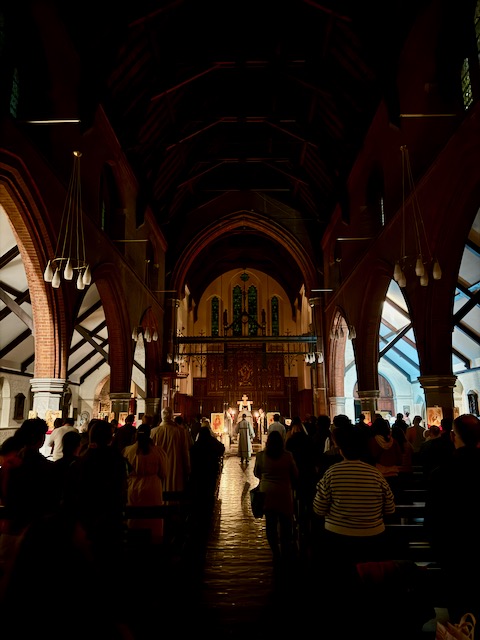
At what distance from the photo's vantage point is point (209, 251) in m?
27.7

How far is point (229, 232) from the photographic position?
22.6 m

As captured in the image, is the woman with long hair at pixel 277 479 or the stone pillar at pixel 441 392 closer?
the woman with long hair at pixel 277 479

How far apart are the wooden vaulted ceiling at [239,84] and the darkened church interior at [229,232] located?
0.07m

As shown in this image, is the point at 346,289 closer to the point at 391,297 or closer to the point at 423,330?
the point at 391,297

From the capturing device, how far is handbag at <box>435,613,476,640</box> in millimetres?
2125

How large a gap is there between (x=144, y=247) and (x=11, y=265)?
20.6ft

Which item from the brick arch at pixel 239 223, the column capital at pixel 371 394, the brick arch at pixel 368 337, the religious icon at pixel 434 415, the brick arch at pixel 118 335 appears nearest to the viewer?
the religious icon at pixel 434 415

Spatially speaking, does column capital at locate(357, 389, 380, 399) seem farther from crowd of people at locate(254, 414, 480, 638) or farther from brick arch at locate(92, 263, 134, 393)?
crowd of people at locate(254, 414, 480, 638)

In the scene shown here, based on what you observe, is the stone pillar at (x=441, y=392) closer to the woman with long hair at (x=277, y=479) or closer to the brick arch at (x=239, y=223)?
the woman with long hair at (x=277, y=479)

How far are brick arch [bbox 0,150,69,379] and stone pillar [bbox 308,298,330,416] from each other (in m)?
11.9

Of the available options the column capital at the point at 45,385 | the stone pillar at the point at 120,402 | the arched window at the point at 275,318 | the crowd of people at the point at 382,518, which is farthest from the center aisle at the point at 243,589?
the arched window at the point at 275,318

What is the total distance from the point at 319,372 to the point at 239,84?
11.2 metres

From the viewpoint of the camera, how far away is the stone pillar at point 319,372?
62.1 feet

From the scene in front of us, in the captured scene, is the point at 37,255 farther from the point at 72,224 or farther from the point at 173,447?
the point at 173,447
